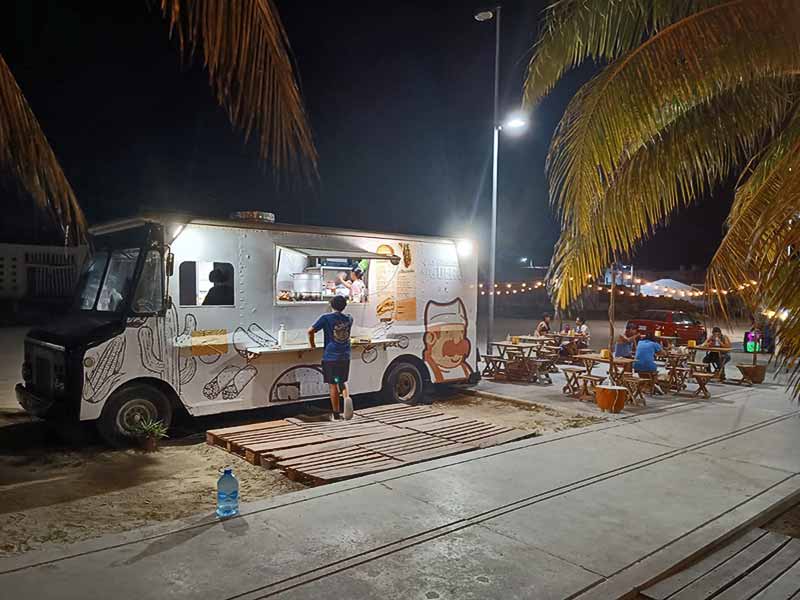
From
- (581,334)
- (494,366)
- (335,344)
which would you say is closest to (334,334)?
(335,344)

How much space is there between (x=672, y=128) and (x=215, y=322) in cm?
583

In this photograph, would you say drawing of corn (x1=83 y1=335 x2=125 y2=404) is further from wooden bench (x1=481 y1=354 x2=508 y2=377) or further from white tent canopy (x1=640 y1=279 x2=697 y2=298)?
white tent canopy (x1=640 y1=279 x2=697 y2=298)

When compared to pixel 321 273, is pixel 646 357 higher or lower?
lower

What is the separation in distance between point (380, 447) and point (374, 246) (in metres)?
3.63

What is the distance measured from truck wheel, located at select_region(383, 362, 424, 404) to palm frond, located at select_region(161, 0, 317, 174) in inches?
290

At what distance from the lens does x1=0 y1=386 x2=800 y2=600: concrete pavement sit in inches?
152

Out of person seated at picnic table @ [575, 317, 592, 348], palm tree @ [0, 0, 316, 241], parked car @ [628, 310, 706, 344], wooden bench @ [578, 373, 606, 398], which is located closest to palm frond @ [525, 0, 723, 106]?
palm tree @ [0, 0, 316, 241]

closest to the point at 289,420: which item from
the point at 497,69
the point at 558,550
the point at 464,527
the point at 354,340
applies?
the point at 354,340

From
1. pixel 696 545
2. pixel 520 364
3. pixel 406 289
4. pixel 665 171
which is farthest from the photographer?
pixel 520 364

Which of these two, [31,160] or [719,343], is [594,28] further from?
[719,343]

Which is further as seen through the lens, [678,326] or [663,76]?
[678,326]

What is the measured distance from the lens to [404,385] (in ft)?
34.0

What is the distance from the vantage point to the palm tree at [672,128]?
4188 mm

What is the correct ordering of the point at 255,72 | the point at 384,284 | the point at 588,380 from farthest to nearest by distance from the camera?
the point at 588,380 < the point at 384,284 < the point at 255,72
